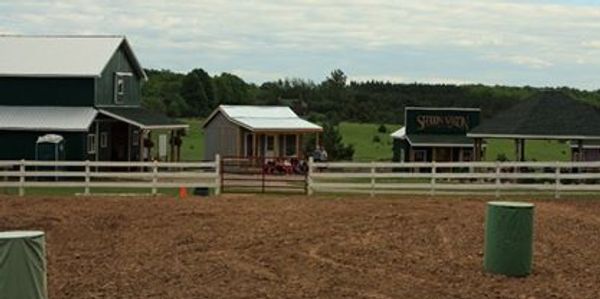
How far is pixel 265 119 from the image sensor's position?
46875 millimetres

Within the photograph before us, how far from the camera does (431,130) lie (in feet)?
163

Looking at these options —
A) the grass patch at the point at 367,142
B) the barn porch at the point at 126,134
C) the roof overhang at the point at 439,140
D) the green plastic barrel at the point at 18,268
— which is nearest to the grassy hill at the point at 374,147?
the grass patch at the point at 367,142

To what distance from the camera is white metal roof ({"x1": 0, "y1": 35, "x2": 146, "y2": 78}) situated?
40.5m

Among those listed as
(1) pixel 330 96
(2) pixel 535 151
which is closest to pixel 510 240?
(2) pixel 535 151

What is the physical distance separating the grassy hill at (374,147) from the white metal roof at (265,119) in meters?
11.0

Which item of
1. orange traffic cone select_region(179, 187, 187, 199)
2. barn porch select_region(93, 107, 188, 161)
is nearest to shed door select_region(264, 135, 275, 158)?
barn porch select_region(93, 107, 188, 161)

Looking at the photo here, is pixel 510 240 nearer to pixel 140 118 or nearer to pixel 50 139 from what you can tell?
pixel 50 139

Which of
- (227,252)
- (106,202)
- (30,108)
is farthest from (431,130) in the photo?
(227,252)

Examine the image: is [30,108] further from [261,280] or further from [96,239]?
[261,280]

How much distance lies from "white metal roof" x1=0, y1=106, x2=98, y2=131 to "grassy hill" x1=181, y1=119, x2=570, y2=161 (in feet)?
62.0

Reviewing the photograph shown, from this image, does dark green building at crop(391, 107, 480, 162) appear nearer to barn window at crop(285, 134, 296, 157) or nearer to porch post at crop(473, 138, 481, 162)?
porch post at crop(473, 138, 481, 162)

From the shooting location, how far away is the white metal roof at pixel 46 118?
37844 mm

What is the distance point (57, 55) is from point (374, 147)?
35.5 m

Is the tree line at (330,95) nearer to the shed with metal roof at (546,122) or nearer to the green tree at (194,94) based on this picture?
the green tree at (194,94)
